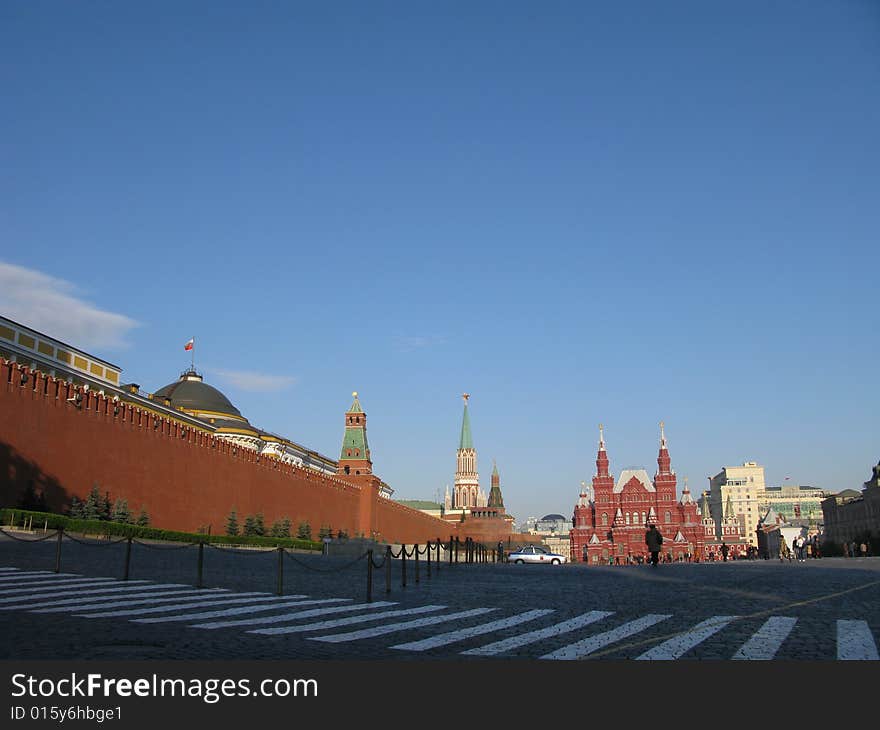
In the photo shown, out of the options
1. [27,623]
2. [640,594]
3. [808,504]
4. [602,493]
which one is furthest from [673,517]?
[808,504]

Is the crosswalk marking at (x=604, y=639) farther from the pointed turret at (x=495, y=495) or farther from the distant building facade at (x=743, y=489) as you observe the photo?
the distant building facade at (x=743, y=489)

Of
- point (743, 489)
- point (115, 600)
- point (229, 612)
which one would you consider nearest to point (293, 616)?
point (229, 612)

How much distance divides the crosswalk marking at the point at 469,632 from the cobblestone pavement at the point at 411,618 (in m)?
0.02

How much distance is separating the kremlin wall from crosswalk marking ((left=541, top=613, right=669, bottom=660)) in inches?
948

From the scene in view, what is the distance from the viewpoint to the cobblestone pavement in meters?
7.59

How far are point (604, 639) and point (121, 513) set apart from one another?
27453 mm

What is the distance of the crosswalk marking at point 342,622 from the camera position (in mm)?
8891

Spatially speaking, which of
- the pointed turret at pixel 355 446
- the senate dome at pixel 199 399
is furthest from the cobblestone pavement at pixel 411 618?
the pointed turret at pixel 355 446

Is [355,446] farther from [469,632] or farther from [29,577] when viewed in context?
[469,632]

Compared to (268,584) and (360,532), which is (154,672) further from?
(360,532)

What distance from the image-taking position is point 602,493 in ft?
272

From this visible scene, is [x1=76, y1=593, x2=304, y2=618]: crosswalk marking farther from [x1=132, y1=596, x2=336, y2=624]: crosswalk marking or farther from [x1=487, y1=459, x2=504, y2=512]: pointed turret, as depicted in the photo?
[x1=487, y1=459, x2=504, y2=512]: pointed turret

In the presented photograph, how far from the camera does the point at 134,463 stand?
35.4 m

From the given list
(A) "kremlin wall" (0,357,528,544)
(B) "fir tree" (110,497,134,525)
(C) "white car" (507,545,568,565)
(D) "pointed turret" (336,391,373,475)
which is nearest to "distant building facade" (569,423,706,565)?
(D) "pointed turret" (336,391,373,475)
